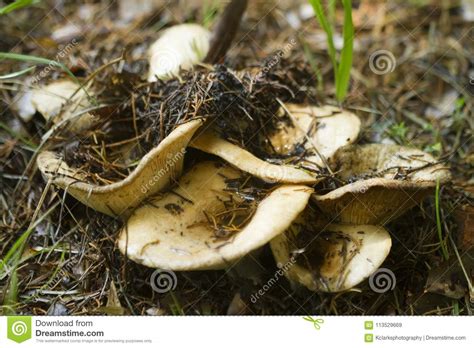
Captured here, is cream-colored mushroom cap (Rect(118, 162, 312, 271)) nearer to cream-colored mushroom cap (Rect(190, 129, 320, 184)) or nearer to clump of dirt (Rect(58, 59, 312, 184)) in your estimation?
cream-colored mushroom cap (Rect(190, 129, 320, 184))

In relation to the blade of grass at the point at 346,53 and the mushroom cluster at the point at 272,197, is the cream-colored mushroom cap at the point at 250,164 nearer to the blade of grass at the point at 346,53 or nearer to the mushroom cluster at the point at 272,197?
the mushroom cluster at the point at 272,197

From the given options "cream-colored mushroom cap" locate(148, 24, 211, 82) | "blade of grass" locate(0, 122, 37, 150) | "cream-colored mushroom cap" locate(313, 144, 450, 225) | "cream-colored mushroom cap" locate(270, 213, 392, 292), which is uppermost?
"cream-colored mushroom cap" locate(148, 24, 211, 82)

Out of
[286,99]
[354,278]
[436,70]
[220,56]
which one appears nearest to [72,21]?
[220,56]

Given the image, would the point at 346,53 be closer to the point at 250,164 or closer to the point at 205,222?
the point at 250,164
